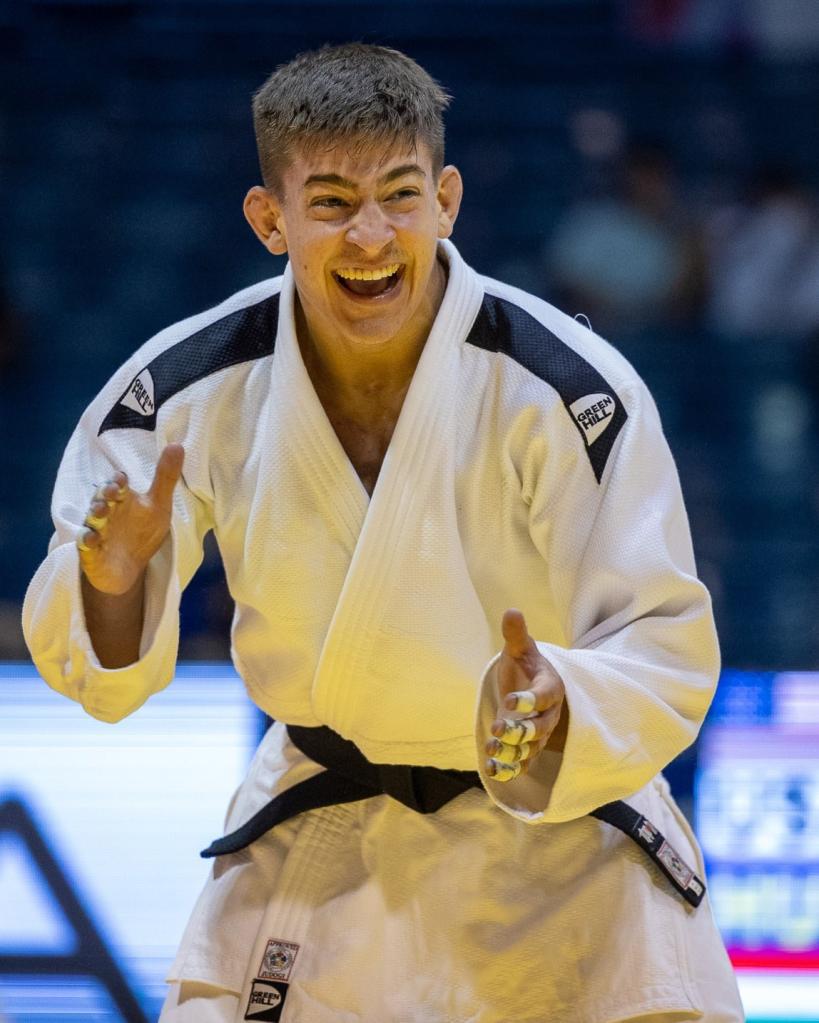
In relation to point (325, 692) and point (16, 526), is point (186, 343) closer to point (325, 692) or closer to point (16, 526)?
point (325, 692)

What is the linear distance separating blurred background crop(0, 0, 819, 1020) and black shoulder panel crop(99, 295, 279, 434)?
3.13m

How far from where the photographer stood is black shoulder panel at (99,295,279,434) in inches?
109

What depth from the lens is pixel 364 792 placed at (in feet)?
9.25

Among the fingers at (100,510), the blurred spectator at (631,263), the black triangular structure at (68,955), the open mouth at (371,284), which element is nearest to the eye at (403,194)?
the open mouth at (371,284)

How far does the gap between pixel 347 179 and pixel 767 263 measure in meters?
5.16

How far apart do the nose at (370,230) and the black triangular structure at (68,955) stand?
6.84 ft

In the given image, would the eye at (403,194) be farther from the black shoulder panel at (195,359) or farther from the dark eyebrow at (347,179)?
the black shoulder panel at (195,359)

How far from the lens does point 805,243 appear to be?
7.32 metres

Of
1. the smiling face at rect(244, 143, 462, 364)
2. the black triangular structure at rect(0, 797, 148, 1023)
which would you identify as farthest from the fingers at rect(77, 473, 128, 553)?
the black triangular structure at rect(0, 797, 148, 1023)

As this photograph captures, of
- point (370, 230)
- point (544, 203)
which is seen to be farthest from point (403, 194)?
point (544, 203)

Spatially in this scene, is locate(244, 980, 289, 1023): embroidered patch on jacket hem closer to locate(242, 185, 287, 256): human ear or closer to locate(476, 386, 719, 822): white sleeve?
locate(476, 386, 719, 822): white sleeve

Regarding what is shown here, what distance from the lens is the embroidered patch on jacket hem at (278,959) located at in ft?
8.66

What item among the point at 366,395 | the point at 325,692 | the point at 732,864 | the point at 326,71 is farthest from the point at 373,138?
the point at 732,864

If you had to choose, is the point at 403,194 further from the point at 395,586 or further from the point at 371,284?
the point at 395,586
